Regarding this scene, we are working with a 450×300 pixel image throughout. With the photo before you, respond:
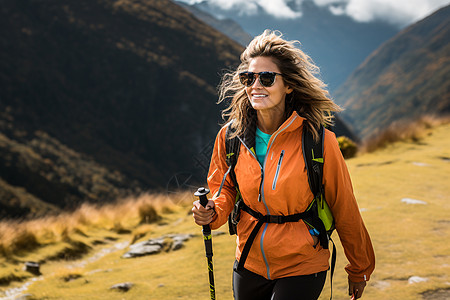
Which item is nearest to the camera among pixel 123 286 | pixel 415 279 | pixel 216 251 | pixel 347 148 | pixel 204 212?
pixel 204 212

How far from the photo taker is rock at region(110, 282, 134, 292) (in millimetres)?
4399

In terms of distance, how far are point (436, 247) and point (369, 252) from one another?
290cm

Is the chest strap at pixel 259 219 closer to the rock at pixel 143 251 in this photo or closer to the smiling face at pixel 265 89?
the smiling face at pixel 265 89

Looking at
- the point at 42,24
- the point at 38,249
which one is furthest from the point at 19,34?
the point at 38,249

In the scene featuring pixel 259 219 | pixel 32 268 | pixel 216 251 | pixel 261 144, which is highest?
pixel 261 144

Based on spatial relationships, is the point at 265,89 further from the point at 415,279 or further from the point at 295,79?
the point at 415,279

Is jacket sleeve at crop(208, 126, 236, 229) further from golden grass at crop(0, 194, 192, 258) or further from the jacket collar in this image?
golden grass at crop(0, 194, 192, 258)

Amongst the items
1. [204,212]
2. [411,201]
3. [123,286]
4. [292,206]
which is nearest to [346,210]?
[292,206]

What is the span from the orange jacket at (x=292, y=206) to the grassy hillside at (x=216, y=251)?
174 centimetres

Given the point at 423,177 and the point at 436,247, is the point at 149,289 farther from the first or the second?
the point at 423,177

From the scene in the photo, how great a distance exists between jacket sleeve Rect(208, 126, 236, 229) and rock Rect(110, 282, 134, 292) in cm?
263

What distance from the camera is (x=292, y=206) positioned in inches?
75.0

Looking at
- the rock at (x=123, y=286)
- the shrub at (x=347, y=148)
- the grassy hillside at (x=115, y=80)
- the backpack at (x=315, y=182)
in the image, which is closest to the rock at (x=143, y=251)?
the rock at (x=123, y=286)

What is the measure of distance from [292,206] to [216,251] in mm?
3499
